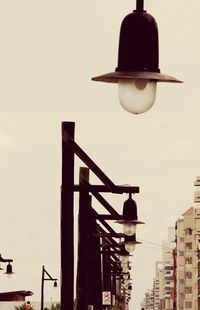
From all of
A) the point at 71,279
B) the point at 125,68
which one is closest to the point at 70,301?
the point at 71,279

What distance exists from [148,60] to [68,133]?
7437 mm

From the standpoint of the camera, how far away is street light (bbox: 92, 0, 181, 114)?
1199 cm

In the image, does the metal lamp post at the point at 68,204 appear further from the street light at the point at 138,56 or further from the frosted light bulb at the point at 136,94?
the frosted light bulb at the point at 136,94

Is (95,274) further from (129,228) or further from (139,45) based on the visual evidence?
(139,45)

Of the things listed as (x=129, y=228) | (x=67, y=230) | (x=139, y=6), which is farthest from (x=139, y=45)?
(x=129, y=228)

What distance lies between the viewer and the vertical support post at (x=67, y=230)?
61.4 feet

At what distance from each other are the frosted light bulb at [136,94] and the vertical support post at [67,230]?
6849 mm

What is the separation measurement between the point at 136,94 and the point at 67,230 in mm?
7131

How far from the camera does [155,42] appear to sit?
12195mm

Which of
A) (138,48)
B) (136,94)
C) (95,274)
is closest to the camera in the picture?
(136,94)

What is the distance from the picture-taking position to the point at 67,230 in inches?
736

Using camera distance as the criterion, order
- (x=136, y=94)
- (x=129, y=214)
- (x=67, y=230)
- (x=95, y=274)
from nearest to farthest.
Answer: (x=136, y=94) → (x=67, y=230) → (x=129, y=214) → (x=95, y=274)

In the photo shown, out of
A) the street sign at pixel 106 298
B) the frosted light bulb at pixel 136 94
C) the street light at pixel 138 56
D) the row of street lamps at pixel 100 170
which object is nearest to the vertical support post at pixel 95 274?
the row of street lamps at pixel 100 170

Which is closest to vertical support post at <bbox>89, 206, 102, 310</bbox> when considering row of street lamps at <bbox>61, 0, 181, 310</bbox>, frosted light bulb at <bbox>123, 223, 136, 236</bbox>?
row of street lamps at <bbox>61, 0, 181, 310</bbox>
